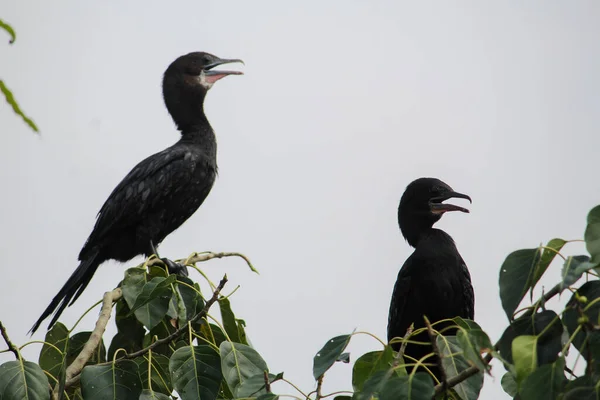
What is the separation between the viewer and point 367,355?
2.59m

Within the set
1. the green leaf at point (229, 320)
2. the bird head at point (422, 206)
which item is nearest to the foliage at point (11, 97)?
the green leaf at point (229, 320)

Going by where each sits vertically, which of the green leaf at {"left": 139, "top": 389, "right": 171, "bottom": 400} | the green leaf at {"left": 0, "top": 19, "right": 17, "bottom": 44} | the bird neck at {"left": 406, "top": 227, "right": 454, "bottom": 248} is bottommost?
the green leaf at {"left": 139, "top": 389, "right": 171, "bottom": 400}

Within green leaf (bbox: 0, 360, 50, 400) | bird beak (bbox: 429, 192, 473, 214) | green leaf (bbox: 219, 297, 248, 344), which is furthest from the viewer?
bird beak (bbox: 429, 192, 473, 214)

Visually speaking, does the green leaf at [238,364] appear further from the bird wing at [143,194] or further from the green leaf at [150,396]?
the bird wing at [143,194]

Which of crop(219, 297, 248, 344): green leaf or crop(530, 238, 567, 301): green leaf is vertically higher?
crop(530, 238, 567, 301): green leaf

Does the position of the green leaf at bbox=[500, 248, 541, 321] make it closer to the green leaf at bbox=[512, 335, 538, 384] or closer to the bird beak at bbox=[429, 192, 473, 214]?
the green leaf at bbox=[512, 335, 538, 384]

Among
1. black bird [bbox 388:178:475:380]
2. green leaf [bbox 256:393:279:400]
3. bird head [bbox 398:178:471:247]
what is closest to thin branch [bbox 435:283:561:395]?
green leaf [bbox 256:393:279:400]

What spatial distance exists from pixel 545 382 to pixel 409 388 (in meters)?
0.32

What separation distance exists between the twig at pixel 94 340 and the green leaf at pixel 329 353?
3.88ft

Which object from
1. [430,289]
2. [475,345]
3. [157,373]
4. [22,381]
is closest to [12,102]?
[475,345]

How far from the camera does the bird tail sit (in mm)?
5359

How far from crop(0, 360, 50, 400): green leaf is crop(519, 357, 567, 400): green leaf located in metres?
1.70

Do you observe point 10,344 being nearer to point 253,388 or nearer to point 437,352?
point 253,388

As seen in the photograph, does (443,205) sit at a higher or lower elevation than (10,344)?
higher
